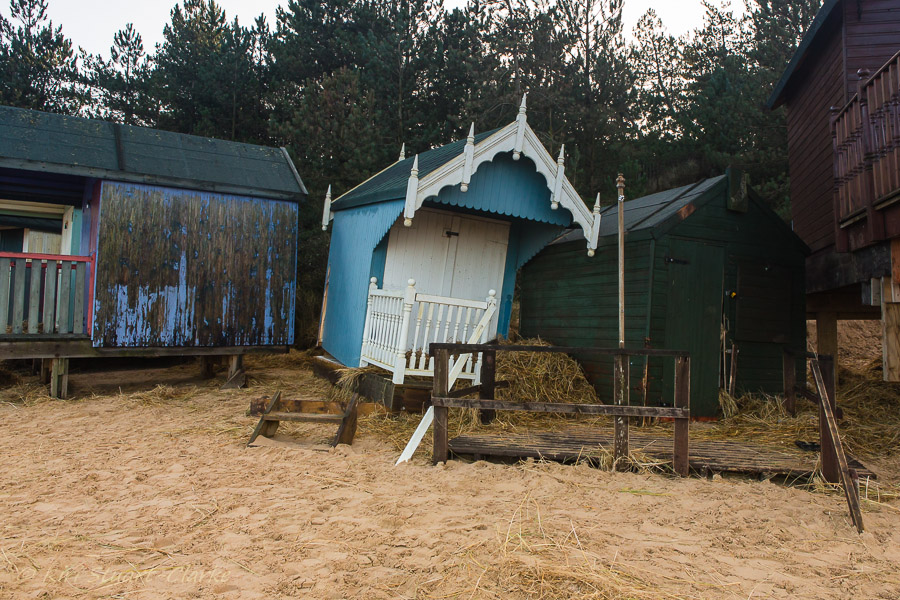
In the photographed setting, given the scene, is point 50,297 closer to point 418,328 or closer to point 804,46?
point 418,328

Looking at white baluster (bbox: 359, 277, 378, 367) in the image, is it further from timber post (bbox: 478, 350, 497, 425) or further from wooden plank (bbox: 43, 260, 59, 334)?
wooden plank (bbox: 43, 260, 59, 334)

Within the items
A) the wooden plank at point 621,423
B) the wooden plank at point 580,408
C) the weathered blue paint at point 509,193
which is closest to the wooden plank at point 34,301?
the weathered blue paint at point 509,193

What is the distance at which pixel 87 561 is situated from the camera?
3.20 meters

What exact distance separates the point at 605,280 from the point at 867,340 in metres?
9.46

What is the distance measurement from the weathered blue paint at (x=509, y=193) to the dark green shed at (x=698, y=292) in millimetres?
856

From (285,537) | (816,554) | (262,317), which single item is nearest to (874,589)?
(816,554)

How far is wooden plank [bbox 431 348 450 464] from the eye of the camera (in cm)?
543

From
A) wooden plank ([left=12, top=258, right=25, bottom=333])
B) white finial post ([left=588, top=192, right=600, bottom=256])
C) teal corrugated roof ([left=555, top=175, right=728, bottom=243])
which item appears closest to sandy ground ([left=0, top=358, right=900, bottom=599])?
wooden plank ([left=12, top=258, right=25, bottom=333])

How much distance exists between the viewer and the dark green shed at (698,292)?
767 cm

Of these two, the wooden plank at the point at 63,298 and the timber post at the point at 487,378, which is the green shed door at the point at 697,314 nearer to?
the timber post at the point at 487,378

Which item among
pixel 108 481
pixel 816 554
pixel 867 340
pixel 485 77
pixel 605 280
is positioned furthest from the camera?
pixel 485 77

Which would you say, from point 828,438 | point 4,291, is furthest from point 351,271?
point 828,438

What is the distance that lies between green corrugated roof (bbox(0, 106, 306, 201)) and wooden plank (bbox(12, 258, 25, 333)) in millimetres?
1272

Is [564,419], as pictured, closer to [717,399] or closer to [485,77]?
[717,399]
